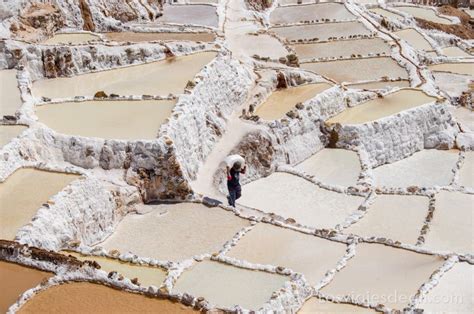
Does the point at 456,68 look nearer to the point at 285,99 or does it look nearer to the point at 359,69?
the point at 359,69

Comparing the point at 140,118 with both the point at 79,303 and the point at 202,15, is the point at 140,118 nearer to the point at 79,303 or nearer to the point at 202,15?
the point at 79,303

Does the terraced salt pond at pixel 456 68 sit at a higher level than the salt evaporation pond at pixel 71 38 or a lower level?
lower

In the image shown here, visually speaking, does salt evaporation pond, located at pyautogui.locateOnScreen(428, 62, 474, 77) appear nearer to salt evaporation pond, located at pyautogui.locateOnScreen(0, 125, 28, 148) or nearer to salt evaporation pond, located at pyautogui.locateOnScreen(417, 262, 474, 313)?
salt evaporation pond, located at pyautogui.locateOnScreen(417, 262, 474, 313)

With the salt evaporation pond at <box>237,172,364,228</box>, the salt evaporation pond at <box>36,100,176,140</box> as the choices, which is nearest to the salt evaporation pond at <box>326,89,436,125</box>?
the salt evaporation pond at <box>237,172,364,228</box>

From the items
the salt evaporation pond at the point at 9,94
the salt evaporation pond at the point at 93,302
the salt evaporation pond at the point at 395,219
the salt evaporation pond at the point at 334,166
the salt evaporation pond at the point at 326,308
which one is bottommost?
the salt evaporation pond at the point at 334,166

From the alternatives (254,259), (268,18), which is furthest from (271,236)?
(268,18)

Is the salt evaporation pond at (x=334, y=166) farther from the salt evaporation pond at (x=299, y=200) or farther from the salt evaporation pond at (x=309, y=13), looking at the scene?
the salt evaporation pond at (x=309, y=13)

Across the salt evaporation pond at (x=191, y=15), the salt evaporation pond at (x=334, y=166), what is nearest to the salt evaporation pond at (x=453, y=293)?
the salt evaporation pond at (x=334, y=166)
